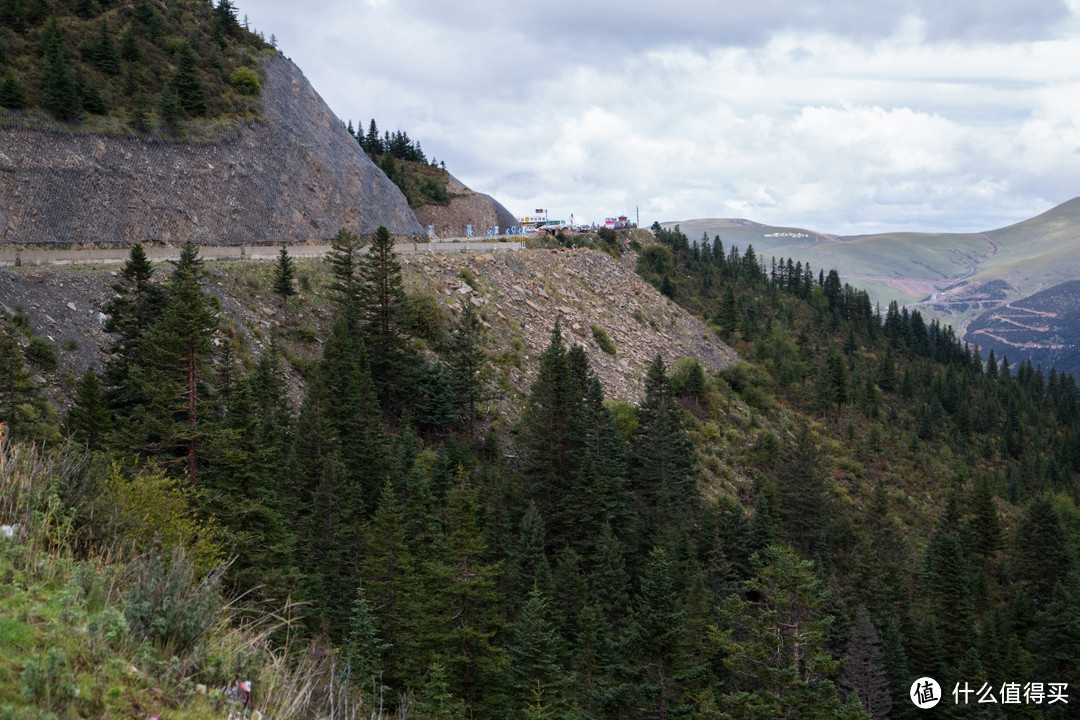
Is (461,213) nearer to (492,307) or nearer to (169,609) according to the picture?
(492,307)

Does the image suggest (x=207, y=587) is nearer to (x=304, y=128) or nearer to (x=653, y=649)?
(x=653, y=649)

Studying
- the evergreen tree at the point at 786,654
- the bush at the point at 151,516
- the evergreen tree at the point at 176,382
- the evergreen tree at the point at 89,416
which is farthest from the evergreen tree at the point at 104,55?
the evergreen tree at the point at 786,654

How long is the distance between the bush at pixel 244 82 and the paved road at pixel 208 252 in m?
12.9

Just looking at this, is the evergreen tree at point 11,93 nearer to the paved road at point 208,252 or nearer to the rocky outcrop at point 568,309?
the paved road at point 208,252

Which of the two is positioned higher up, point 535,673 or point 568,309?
point 568,309

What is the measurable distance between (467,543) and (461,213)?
75530 millimetres

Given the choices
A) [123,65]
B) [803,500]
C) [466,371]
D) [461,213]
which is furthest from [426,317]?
[461,213]

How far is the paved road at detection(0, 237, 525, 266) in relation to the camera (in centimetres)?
3716

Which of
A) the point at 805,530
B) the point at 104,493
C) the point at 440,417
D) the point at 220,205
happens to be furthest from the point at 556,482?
the point at 104,493

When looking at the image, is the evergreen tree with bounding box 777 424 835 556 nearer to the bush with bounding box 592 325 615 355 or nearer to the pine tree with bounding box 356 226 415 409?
the bush with bounding box 592 325 615 355

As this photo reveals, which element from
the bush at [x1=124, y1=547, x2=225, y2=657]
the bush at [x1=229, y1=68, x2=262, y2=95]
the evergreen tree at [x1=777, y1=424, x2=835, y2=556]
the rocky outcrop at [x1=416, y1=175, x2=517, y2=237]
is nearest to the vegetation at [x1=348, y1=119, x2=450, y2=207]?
the rocky outcrop at [x1=416, y1=175, x2=517, y2=237]

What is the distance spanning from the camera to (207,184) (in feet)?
164

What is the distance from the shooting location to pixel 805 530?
5744cm

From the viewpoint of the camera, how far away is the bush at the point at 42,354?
99.5ft
